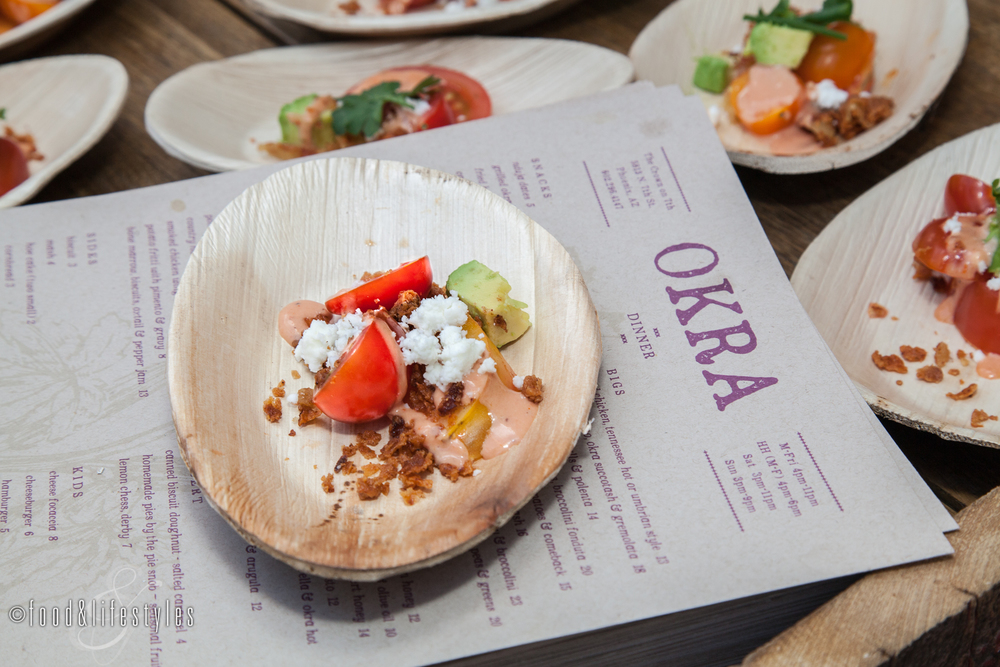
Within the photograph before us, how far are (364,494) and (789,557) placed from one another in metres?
0.45

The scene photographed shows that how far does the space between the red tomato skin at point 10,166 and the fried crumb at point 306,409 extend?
0.82 m

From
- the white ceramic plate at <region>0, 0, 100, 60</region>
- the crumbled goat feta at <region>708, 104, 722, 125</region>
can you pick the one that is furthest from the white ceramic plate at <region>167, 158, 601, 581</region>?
the white ceramic plate at <region>0, 0, 100, 60</region>

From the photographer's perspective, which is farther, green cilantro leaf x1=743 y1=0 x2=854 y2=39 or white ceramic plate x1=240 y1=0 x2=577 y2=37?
white ceramic plate x1=240 y1=0 x2=577 y2=37

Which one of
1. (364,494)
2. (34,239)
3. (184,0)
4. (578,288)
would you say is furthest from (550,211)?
(184,0)

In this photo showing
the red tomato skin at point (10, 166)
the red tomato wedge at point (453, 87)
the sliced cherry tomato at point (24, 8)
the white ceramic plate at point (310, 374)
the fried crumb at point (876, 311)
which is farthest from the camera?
the sliced cherry tomato at point (24, 8)

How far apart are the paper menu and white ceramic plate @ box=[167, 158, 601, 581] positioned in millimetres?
95

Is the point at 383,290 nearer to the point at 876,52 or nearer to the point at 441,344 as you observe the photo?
the point at 441,344

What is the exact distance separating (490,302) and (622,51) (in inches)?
37.0

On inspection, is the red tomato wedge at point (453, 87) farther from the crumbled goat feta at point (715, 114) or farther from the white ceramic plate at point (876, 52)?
the crumbled goat feta at point (715, 114)

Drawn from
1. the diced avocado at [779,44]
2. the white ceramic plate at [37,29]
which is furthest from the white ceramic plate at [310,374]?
the white ceramic plate at [37,29]

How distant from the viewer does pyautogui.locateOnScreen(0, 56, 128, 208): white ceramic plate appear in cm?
141

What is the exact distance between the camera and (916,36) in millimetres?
1394

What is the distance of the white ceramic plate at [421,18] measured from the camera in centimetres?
148

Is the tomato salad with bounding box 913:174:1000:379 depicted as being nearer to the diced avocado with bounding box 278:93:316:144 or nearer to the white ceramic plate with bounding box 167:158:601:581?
the white ceramic plate with bounding box 167:158:601:581
